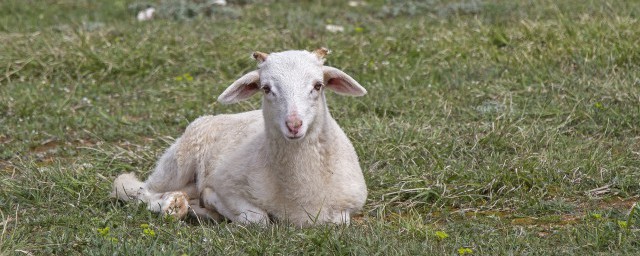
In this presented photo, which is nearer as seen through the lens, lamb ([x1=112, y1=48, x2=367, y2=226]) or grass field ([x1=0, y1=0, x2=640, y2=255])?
grass field ([x1=0, y1=0, x2=640, y2=255])

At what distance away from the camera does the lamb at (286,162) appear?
5.81 metres

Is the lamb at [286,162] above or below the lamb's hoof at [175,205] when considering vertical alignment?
above

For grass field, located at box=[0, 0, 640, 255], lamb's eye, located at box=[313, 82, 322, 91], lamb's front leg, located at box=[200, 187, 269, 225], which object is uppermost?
lamb's eye, located at box=[313, 82, 322, 91]

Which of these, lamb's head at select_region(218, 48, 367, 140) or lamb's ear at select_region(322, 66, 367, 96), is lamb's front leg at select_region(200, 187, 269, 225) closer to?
lamb's head at select_region(218, 48, 367, 140)

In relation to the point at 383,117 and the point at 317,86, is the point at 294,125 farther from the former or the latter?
the point at 383,117

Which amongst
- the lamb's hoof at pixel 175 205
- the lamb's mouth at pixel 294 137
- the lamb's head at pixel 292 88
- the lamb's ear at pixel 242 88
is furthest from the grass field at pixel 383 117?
the lamb's ear at pixel 242 88

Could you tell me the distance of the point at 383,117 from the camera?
820cm

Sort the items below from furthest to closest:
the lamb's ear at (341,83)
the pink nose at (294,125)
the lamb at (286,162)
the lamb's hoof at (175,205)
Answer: the lamb's hoof at (175,205), the lamb's ear at (341,83), the lamb at (286,162), the pink nose at (294,125)

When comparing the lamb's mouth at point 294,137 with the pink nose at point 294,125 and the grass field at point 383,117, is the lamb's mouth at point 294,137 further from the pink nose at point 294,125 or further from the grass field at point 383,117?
the grass field at point 383,117

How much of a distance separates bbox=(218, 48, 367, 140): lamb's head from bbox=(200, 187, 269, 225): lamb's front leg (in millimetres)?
462

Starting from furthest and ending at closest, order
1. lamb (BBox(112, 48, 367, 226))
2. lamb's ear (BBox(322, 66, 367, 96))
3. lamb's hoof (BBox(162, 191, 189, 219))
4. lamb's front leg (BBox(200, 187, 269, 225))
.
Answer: lamb's hoof (BBox(162, 191, 189, 219)) → lamb's ear (BBox(322, 66, 367, 96)) → lamb's front leg (BBox(200, 187, 269, 225)) → lamb (BBox(112, 48, 367, 226))

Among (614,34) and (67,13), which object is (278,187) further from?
(67,13)

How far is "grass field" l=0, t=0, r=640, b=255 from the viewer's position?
5.62 metres

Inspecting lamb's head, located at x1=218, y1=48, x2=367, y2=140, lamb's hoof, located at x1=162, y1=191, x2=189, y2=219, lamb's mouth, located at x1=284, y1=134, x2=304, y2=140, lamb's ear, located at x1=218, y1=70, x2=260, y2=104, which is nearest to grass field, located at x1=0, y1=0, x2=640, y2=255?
lamb's hoof, located at x1=162, y1=191, x2=189, y2=219
